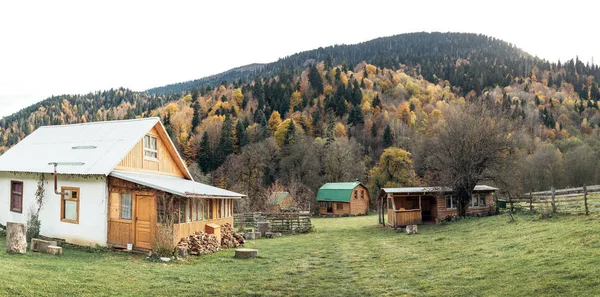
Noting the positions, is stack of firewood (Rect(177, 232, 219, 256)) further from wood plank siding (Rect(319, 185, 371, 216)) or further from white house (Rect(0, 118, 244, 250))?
wood plank siding (Rect(319, 185, 371, 216))

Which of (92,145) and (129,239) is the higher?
(92,145)

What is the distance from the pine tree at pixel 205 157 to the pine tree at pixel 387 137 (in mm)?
35522

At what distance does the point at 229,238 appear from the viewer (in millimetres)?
22125

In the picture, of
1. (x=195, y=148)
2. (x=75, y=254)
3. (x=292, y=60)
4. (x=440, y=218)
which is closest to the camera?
(x=75, y=254)

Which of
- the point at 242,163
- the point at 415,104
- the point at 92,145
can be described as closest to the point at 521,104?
the point at 415,104

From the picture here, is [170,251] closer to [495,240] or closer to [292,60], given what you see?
[495,240]

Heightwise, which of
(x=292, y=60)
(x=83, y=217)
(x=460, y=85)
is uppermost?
(x=292, y=60)

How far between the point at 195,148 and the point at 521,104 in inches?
3309

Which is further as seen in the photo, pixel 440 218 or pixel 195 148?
pixel 195 148

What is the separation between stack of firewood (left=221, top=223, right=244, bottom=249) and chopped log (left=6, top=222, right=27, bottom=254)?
8.94m

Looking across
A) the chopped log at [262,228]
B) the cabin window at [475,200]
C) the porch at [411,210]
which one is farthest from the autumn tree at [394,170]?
the chopped log at [262,228]

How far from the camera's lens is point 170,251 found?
663 inches

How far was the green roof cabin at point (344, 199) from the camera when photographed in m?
56.1

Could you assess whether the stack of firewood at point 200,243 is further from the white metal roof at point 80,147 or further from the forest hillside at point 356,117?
the forest hillside at point 356,117
